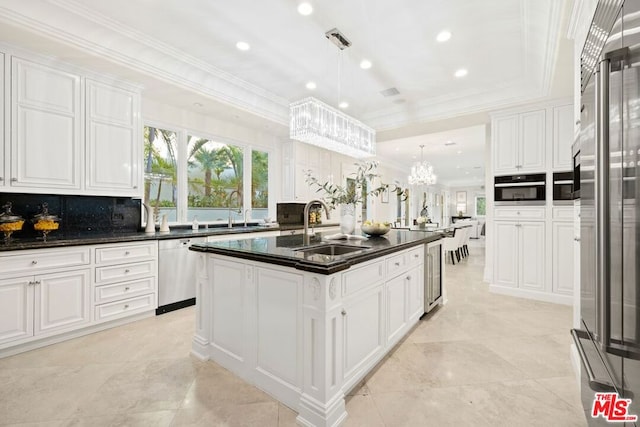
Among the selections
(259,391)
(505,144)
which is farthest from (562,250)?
(259,391)

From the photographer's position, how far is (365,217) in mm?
8414

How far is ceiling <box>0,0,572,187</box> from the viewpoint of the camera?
244cm

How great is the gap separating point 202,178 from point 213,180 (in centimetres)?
19

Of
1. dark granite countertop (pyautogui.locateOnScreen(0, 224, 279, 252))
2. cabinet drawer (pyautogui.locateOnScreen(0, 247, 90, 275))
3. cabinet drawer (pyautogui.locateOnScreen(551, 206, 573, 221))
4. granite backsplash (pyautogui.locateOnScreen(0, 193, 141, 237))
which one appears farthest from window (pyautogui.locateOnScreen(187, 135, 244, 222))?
cabinet drawer (pyautogui.locateOnScreen(551, 206, 573, 221))

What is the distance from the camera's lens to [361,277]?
1814 mm

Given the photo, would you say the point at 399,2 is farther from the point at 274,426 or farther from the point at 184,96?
the point at 274,426

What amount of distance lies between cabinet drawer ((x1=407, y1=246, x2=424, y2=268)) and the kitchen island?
161 mm

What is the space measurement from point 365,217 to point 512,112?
4.84 m

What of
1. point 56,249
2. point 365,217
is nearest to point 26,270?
point 56,249

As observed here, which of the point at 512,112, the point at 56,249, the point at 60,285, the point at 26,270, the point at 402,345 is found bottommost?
the point at 402,345

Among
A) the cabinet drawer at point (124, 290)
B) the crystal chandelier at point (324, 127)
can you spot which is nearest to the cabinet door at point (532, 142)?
the crystal chandelier at point (324, 127)

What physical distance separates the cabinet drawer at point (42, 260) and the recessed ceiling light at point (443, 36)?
406 centimetres

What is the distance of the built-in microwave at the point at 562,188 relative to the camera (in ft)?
12.1

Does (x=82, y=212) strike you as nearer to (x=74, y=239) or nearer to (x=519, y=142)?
(x=74, y=239)
